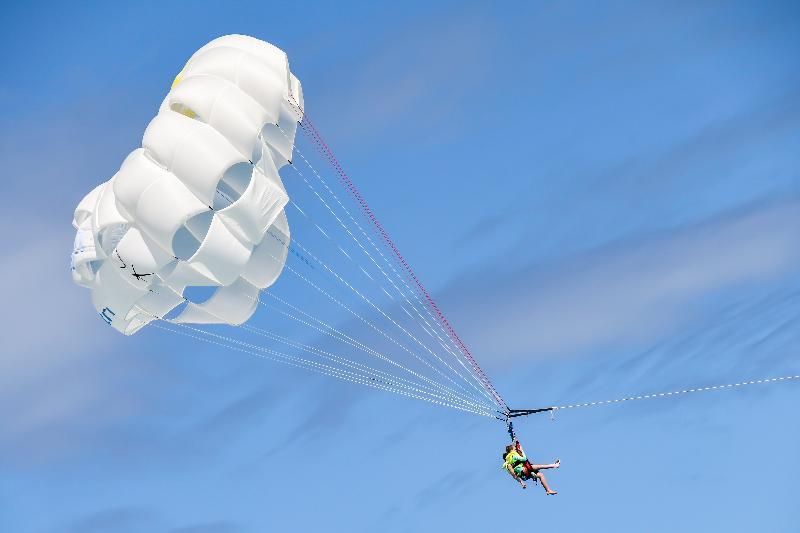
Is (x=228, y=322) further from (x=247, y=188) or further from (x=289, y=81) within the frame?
(x=289, y=81)

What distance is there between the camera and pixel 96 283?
141 feet

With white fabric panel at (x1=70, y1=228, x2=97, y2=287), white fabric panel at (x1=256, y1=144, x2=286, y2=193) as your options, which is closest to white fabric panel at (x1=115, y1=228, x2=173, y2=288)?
white fabric panel at (x1=70, y1=228, x2=97, y2=287)

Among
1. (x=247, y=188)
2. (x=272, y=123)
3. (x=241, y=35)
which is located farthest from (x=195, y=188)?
(x=241, y=35)

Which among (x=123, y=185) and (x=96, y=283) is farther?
(x=96, y=283)

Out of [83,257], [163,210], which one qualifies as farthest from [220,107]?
[83,257]

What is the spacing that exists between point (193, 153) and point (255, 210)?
8.34 feet

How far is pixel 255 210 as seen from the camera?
41.4 meters

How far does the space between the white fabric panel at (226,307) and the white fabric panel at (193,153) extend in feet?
13.6

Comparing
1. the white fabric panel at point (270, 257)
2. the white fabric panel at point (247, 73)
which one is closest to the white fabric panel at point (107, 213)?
the white fabric panel at point (270, 257)

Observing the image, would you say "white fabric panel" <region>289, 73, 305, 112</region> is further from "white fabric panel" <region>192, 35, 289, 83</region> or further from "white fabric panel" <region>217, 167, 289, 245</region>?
"white fabric panel" <region>217, 167, 289, 245</region>

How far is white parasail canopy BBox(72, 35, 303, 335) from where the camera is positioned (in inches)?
1593

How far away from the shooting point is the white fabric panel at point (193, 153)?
4044 cm

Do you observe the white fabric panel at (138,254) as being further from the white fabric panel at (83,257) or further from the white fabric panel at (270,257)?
the white fabric panel at (270,257)

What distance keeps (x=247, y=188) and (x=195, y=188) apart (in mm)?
1653
